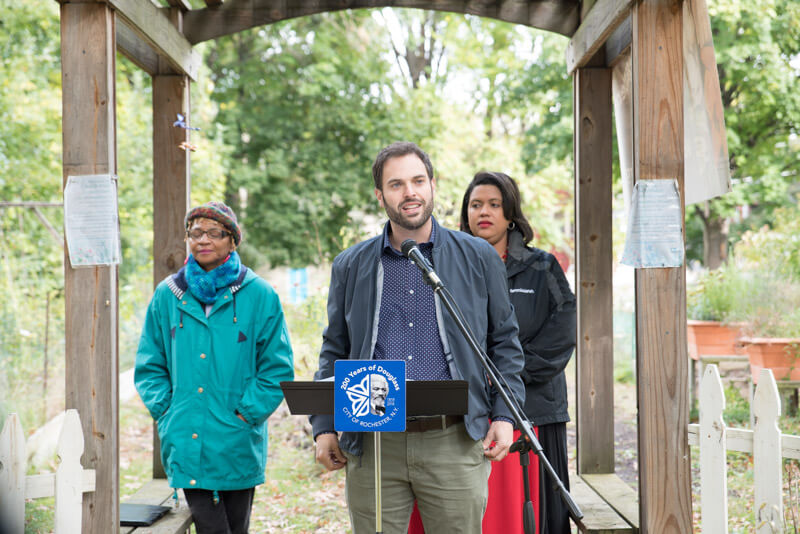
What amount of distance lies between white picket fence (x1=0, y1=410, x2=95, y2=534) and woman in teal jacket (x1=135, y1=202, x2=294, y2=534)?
1.33 feet

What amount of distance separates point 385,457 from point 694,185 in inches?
73.3

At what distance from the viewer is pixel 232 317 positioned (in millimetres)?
3613

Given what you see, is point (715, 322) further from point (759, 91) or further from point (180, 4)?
point (180, 4)

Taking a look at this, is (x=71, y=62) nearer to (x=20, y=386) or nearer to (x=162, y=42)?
(x=162, y=42)

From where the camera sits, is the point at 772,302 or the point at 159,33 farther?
the point at 772,302

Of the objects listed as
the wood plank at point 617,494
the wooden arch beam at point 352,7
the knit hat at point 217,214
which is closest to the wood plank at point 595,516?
the wood plank at point 617,494

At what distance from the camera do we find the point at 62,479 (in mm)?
3197

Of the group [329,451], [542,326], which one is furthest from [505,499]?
[329,451]

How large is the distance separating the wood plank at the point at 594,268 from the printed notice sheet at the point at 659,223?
1.46m

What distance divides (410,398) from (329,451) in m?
0.57

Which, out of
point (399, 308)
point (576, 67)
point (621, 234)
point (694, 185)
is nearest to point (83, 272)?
point (399, 308)

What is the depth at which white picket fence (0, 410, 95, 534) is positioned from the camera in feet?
10.5

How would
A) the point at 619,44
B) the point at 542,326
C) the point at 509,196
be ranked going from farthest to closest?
the point at 619,44 < the point at 509,196 < the point at 542,326

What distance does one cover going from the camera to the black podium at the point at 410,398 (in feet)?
7.93
